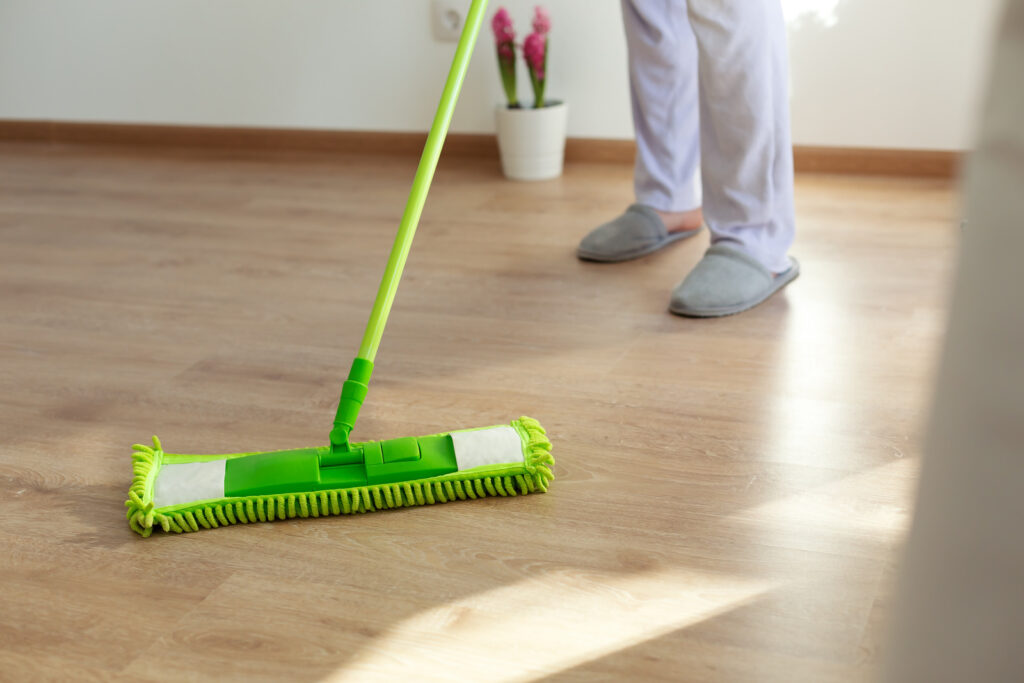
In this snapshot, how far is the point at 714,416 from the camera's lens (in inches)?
47.4

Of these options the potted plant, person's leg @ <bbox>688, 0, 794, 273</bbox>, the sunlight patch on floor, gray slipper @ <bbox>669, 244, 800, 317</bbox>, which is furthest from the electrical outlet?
the sunlight patch on floor

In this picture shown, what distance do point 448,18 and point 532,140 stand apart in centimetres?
41

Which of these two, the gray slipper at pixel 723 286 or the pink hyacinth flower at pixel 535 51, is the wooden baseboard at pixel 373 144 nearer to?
the pink hyacinth flower at pixel 535 51

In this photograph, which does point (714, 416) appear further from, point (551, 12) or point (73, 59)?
point (73, 59)

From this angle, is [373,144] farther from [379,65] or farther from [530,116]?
[530,116]

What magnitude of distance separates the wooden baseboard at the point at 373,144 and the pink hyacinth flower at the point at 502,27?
31 cm

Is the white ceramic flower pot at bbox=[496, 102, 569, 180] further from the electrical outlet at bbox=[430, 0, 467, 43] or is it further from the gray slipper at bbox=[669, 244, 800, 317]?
the gray slipper at bbox=[669, 244, 800, 317]

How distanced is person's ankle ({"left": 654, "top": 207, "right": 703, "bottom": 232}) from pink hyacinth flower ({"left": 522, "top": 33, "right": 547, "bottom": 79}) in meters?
0.62

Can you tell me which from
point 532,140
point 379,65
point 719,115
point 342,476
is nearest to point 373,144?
point 379,65

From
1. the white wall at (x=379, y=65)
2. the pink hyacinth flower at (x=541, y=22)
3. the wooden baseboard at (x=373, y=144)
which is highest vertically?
the pink hyacinth flower at (x=541, y=22)

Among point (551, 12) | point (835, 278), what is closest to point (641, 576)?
point (835, 278)

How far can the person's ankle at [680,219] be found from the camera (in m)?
1.86

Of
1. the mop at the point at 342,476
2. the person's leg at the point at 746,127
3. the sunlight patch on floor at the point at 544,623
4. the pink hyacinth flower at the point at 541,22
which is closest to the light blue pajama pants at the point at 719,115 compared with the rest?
the person's leg at the point at 746,127

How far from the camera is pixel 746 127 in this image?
152cm
